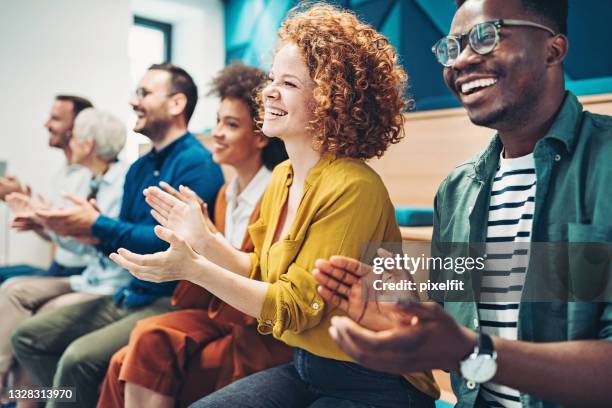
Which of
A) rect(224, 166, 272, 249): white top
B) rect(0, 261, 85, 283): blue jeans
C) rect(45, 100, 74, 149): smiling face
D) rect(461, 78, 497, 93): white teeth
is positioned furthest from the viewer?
rect(45, 100, 74, 149): smiling face

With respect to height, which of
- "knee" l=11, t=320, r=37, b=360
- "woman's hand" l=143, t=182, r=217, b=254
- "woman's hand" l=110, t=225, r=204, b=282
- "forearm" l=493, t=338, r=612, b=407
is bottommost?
"knee" l=11, t=320, r=37, b=360

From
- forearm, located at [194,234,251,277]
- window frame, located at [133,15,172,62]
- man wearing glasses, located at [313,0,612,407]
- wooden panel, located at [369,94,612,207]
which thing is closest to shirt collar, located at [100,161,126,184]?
wooden panel, located at [369,94,612,207]

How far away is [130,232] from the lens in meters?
1.79

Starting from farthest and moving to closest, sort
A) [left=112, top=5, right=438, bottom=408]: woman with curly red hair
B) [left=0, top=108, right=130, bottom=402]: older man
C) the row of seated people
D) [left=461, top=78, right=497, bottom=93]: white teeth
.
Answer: [left=0, top=108, right=130, bottom=402]: older man, [left=112, top=5, right=438, bottom=408]: woman with curly red hair, [left=461, top=78, right=497, bottom=93]: white teeth, the row of seated people

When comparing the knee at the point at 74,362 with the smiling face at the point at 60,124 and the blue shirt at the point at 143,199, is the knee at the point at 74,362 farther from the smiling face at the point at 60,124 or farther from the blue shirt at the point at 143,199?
the smiling face at the point at 60,124

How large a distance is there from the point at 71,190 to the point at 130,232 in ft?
3.24

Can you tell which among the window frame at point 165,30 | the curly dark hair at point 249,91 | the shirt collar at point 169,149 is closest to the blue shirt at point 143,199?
the shirt collar at point 169,149

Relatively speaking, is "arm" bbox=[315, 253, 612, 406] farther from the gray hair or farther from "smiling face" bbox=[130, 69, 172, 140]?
the gray hair

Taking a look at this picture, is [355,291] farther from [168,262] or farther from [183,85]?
[183,85]

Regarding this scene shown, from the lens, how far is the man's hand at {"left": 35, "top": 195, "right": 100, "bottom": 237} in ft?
5.99

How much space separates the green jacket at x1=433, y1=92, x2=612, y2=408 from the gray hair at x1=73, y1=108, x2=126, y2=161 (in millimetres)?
1829

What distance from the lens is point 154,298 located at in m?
1.87

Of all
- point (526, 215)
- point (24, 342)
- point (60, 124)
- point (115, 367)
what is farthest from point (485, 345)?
point (60, 124)

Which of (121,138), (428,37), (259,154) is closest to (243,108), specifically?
(259,154)
